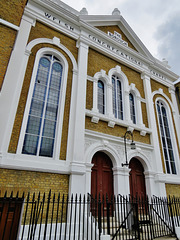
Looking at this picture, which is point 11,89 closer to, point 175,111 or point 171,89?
point 175,111

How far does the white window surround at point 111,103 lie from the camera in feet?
27.5

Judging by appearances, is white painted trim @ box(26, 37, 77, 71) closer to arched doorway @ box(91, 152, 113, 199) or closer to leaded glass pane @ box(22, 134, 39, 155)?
leaded glass pane @ box(22, 134, 39, 155)

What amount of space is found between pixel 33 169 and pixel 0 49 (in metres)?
4.06

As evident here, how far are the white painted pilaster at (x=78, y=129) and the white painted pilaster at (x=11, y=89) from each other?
2359mm

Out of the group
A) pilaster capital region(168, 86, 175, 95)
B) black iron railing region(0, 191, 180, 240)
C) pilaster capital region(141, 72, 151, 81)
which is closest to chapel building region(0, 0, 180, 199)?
pilaster capital region(141, 72, 151, 81)

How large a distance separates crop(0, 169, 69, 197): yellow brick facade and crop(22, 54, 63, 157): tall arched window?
82cm

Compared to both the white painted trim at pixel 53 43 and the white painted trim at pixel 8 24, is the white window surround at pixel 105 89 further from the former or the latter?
the white painted trim at pixel 8 24

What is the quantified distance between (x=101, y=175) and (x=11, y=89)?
531cm

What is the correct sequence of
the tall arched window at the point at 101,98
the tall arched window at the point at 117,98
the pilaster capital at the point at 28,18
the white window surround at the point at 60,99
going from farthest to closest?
the tall arched window at the point at 117,98
the tall arched window at the point at 101,98
the pilaster capital at the point at 28,18
the white window surround at the point at 60,99

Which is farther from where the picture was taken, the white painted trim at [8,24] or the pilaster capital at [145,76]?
the pilaster capital at [145,76]

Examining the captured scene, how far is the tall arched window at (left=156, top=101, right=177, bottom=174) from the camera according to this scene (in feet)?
33.7

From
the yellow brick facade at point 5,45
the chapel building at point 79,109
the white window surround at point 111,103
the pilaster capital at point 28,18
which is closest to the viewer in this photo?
the yellow brick facade at point 5,45

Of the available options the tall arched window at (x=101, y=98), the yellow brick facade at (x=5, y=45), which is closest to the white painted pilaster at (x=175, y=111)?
the tall arched window at (x=101, y=98)

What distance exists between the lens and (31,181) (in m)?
5.75
